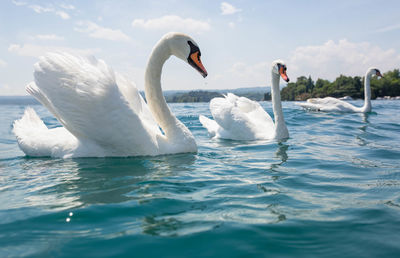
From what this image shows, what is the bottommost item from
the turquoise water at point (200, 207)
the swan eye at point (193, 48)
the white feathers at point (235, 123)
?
the turquoise water at point (200, 207)

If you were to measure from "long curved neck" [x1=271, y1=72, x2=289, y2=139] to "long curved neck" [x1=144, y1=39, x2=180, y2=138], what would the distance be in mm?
3208

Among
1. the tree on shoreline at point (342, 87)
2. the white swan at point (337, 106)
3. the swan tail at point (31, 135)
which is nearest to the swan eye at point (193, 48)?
the swan tail at point (31, 135)

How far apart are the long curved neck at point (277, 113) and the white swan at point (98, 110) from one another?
9.48 ft

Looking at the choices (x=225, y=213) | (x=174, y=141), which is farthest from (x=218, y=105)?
(x=225, y=213)

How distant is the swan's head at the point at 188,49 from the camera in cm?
532

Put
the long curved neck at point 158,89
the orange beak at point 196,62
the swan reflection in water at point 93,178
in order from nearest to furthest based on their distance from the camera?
1. the swan reflection in water at point 93,178
2. the orange beak at point 196,62
3. the long curved neck at point 158,89

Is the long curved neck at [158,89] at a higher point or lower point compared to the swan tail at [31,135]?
higher

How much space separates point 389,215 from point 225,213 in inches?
60.9

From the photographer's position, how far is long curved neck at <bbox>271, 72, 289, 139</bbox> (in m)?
8.00

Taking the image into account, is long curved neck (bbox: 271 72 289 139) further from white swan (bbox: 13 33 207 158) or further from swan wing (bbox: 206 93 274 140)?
white swan (bbox: 13 33 207 158)

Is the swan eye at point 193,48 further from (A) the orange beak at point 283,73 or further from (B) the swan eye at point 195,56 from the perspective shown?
(A) the orange beak at point 283,73

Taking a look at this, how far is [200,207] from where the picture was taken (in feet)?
10.4

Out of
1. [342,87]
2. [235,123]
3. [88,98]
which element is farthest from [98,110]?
[342,87]

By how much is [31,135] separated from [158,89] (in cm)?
238
